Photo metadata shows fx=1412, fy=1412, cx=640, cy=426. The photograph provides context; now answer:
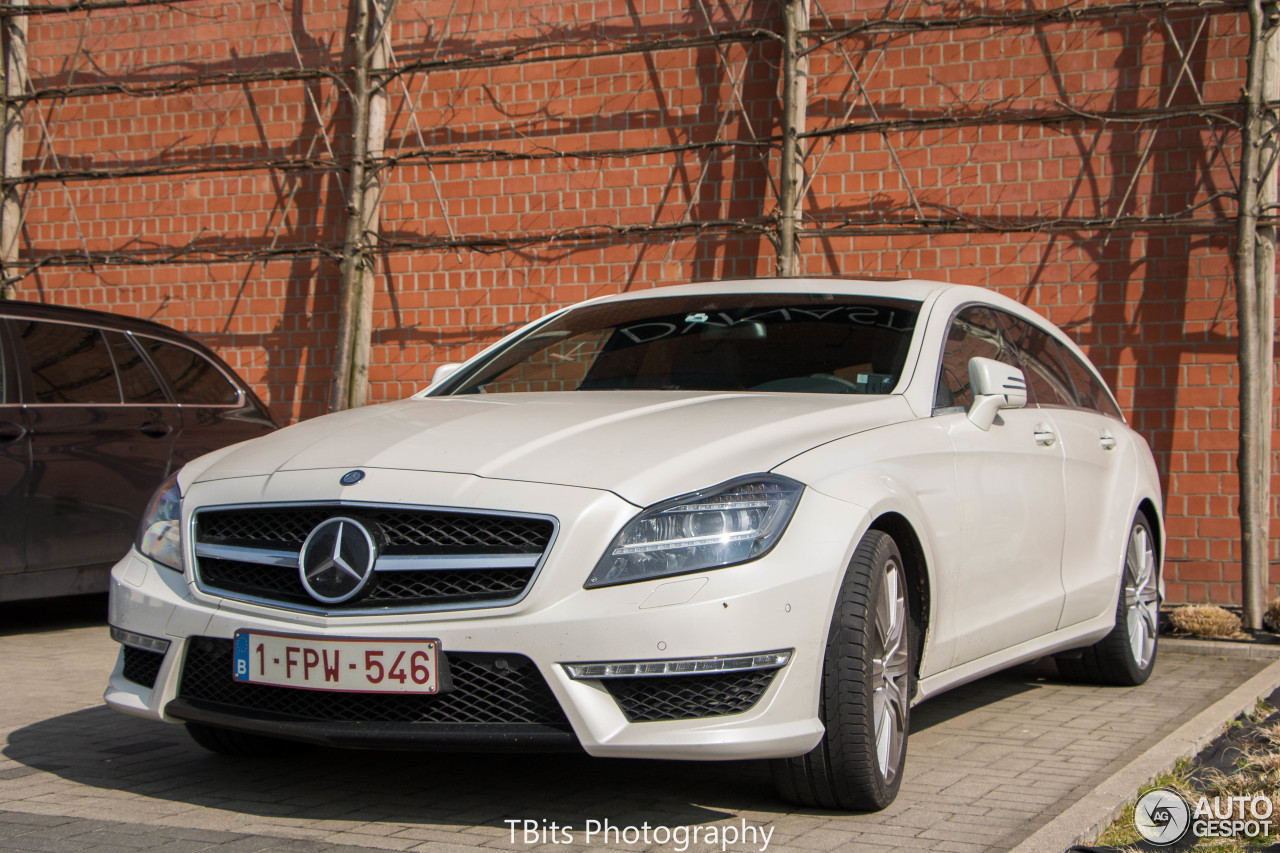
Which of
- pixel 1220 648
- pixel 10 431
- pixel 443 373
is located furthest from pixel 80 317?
pixel 1220 648

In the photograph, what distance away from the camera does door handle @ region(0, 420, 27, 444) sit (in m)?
6.52

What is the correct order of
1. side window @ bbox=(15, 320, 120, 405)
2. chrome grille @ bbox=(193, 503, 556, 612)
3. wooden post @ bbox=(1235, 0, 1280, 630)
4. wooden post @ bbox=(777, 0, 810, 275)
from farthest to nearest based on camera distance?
wooden post @ bbox=(777, 0, 810, 275), wooden post @ bbox=(1235, 0, 1280, 630), side window @ bbox=(15, 320, 120, 405), chrome grille @ bbox=(193, 503, 556, 612)

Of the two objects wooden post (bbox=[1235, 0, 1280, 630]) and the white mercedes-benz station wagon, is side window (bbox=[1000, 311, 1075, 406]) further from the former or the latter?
wooden post (bbox=[1235, 0, 1280, 630])

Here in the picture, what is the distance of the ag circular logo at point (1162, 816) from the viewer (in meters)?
3.60

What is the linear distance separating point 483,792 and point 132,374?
13.9ft

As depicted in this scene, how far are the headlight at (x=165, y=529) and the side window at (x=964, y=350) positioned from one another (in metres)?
2.33

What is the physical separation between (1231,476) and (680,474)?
6176mm

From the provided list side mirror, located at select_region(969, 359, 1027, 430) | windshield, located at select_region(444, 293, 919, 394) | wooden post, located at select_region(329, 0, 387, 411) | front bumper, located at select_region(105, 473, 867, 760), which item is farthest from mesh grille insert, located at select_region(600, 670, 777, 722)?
wooden post, located at select_region(329, 0, 387, 411)

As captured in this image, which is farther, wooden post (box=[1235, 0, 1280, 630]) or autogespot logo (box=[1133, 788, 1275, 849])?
wooden post (box=[1235, 0, 1280, 630])

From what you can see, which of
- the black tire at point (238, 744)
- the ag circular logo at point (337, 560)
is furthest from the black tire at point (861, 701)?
the black tire at point (238, 744)

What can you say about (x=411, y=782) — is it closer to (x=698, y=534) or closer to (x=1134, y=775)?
(x=698, y=534)

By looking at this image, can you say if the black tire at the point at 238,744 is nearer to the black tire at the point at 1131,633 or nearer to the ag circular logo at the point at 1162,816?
the ag circular logo at the point at 1162,816

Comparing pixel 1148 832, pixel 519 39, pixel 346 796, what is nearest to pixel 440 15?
pixel 519 39

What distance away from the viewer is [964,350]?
4.94 metres
